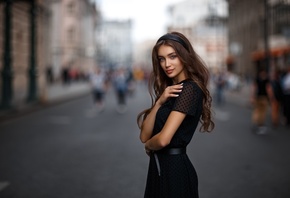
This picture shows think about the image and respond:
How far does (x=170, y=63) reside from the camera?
2791mm

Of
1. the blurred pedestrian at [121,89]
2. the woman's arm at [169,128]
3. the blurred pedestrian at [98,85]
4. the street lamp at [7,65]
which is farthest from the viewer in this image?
the blurred pedestrian at [121,89]

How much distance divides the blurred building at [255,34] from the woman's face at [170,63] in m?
32.5

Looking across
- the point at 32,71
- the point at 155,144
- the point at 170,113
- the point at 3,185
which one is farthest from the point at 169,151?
the point at 32,71

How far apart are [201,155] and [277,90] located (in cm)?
589

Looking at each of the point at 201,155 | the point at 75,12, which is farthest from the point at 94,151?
the point at 75,12

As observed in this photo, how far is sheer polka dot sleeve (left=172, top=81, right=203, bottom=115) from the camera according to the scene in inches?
105

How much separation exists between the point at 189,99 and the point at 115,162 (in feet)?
16.8

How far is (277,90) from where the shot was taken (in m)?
13.4

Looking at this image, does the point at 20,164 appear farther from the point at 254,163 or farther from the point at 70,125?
the point at 70,125

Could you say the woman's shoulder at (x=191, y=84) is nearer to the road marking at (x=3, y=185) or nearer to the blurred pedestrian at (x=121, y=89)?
the road marking at (x=3, y=185)

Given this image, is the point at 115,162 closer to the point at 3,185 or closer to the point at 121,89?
the point at 3,185

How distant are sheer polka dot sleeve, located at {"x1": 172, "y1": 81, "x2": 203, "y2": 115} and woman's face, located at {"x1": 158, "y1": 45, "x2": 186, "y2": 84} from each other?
4.2 inches

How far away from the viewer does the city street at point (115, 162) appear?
584cm

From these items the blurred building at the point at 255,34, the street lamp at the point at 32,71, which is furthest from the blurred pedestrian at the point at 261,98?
the blurred building at the point at 255,34
